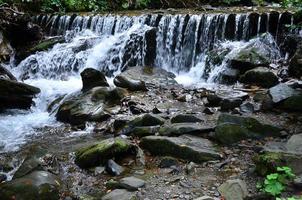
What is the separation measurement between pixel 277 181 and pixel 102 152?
244 centimetres

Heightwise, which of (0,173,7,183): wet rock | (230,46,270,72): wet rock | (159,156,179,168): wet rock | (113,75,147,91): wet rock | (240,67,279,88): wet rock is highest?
(230,46,270,72): wet rock

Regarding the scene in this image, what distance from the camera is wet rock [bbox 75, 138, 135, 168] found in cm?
582

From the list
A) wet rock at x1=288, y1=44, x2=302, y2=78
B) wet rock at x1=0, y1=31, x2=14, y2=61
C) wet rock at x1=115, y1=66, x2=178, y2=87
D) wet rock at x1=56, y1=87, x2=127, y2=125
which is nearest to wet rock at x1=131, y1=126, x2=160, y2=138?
wet rock at x1=56, y1=87, x2=127, y2=125

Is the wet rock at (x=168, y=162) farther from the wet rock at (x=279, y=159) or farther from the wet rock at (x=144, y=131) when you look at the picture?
the wet rock at (x=279, y=159)

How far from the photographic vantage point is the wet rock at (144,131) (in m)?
6.58

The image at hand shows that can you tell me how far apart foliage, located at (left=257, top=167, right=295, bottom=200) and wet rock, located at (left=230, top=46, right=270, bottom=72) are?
5.88m

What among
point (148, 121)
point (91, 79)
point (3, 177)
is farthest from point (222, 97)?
point (3, 177)

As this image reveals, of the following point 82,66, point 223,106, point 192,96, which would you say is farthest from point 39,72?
point 223,106

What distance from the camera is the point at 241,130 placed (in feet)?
19.7

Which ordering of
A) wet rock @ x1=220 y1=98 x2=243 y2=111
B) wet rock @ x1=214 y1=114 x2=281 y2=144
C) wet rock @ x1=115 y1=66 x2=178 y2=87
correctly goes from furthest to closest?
wet rock @ x1=115 y1=66 x2=178 y2=87 → wet rock @ x1=220 y1=98 x2=243 y2=111 → wet rock @ x1=214 y1=114 x2=281 y2=144

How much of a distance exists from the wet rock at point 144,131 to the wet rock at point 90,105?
1418mm

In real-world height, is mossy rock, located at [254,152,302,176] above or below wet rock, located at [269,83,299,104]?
below

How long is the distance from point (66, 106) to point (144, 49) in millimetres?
4418

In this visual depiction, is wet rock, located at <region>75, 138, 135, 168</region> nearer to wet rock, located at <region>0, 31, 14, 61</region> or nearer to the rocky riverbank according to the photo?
the rocky riverbank
